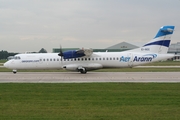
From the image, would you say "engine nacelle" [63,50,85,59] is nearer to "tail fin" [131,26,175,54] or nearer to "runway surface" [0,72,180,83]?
"runway surface" [0,72,180,83]

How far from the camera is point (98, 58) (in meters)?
32.8

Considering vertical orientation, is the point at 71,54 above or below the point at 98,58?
above

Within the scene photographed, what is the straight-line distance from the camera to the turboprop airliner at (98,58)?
3212 cm

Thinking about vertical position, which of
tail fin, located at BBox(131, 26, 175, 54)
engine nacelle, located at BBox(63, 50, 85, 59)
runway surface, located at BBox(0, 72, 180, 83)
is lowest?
runway surface, located at BBox(0, 72, 180, 83)

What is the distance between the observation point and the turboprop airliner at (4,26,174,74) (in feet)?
105

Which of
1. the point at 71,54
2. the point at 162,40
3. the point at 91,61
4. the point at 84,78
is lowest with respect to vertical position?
the point at 84,78
